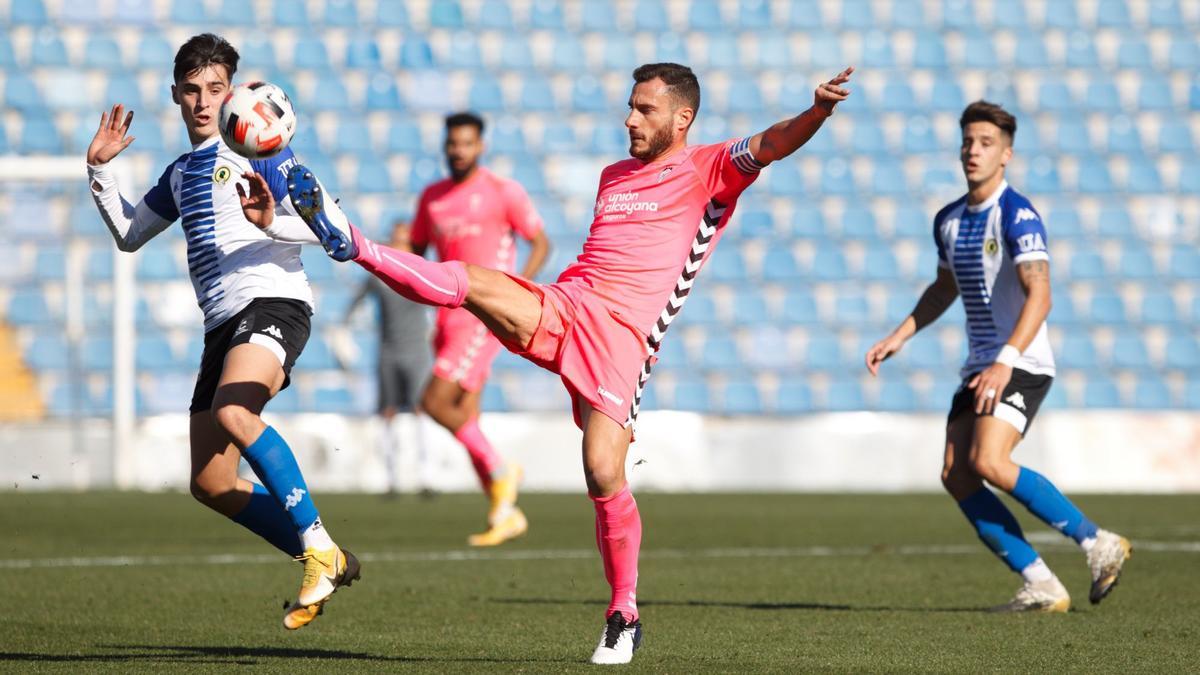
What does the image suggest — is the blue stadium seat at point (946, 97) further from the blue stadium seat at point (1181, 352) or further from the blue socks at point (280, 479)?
the blue socks at point (280, 479)

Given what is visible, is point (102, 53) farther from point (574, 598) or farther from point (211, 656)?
point (211, 656)

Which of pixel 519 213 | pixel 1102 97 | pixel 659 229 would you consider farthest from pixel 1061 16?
pixel 659 229

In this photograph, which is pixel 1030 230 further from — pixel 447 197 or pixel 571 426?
pixel 571 426

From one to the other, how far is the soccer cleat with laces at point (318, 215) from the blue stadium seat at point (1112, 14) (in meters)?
16.7

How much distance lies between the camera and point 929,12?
65.7 feet

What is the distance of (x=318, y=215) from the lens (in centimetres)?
505

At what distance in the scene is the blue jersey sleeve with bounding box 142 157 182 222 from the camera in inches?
247

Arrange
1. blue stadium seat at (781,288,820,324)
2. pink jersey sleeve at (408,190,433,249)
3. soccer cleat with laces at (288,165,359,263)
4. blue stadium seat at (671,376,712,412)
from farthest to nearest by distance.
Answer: blue stadium seat at (781,288,820,324) < blue stadium seat at (671,376,712,412) < pink jersey sleeve at (408,190,433,249) < soccer cleat with laces at (288,165,359,263)

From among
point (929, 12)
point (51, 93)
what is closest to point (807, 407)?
point (929, 12)

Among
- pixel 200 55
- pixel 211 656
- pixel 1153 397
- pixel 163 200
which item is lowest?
pixel 1153 397

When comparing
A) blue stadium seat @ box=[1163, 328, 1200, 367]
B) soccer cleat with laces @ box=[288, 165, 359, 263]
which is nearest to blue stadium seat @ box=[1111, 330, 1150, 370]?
blue stadium seat @ box=[1163, 328, 1200, 367]

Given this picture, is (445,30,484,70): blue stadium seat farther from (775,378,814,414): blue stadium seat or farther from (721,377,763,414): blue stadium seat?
(775,378,814,414): blue stadium seat

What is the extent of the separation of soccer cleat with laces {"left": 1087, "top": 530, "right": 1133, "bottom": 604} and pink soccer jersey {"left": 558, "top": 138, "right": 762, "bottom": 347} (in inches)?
89.0

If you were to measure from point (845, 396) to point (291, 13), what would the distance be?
23.8 feet
